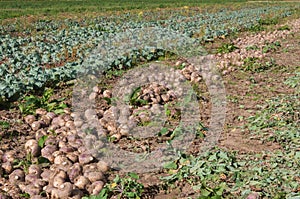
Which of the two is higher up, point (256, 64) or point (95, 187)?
point (256, 64)

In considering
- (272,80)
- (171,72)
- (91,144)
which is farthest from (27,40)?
(91,144)

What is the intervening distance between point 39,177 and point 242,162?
5.94 ft

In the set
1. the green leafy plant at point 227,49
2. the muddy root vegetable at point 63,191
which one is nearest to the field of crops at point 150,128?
the muddy root vegetable at point 63,191

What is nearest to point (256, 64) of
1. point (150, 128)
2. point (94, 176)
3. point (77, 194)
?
point (150, 128)

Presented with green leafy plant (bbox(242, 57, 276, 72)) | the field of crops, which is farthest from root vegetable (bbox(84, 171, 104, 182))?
green leafy plant (bbox(242, 57, 276, 72))

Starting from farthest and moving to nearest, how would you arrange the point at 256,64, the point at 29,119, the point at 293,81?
the point at 256,64, the point at 293,81, the point at 29,119

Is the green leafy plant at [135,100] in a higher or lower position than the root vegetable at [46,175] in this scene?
higher

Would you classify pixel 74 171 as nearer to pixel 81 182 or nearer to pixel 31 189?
pixel 81 182

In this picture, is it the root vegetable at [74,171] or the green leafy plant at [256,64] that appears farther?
the green leafy plant at [256,64]

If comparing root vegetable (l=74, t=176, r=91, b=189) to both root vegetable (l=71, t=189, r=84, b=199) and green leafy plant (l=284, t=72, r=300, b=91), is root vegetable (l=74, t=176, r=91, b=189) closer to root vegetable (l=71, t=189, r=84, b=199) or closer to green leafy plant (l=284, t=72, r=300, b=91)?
root vegetable (l=71, t=189, r=84, b=199)

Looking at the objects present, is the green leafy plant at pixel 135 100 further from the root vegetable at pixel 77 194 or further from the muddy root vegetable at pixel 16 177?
the root vegetable at pixel 77 194

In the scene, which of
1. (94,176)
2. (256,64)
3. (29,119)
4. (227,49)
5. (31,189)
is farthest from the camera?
(227,49)

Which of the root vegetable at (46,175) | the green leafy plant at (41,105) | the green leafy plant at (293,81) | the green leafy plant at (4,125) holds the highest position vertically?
the green leafy plant at (41,105)

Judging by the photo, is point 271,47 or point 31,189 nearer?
point 31,189
